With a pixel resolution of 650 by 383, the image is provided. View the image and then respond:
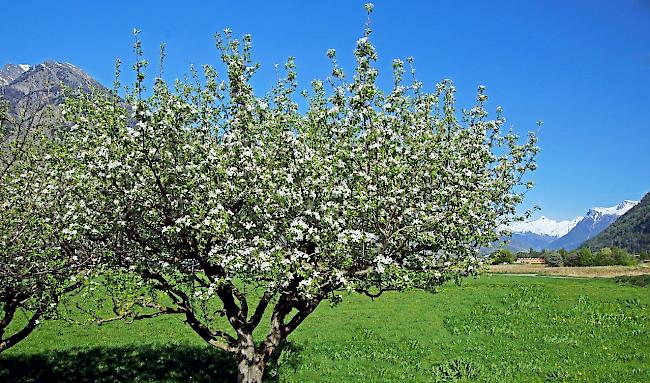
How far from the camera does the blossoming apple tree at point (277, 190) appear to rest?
13469 millimetres

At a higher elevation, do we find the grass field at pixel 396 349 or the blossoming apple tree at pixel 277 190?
the blossoming apple tree at pixel 277 190

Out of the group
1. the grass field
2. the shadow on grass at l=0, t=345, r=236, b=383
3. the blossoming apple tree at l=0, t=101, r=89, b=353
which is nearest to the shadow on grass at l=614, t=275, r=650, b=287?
the grass field

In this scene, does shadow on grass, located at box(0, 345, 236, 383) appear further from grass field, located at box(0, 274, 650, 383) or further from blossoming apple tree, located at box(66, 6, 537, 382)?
blossoming apple tree, located at box(66, 6, 537, 382)

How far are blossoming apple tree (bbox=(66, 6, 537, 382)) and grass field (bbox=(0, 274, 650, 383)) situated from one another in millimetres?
9444

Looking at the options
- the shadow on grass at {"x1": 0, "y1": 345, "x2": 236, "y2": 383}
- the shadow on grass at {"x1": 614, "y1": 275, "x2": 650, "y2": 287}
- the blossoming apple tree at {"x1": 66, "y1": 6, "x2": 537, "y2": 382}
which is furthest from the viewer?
the shadow on grass at {"x1": 614, "y1": 275, "x2": 650, "y2": 287}

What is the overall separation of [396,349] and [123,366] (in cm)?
1433

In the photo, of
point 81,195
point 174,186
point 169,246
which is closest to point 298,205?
point 174,186

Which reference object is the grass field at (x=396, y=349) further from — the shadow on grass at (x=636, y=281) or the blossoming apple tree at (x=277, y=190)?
the shadow on grass at (x=636, y=281)

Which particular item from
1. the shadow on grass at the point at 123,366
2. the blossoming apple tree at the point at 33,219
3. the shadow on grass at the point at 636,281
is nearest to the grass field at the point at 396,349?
the shadow on grass at the point at 123,366

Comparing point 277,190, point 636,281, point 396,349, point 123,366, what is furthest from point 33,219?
point 636,281

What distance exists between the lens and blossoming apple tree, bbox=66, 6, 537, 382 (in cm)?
1347

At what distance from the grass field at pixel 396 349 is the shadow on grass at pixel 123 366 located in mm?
48

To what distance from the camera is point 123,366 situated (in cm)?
2466

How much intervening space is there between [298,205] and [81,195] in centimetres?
638
